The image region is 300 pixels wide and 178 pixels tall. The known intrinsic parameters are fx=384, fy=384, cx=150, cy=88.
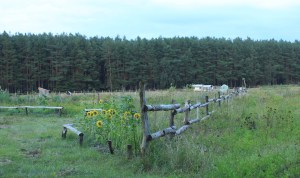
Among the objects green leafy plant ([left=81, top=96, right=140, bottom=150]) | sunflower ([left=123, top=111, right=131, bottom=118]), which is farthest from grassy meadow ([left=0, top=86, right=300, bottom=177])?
sunflower ([left=123, top=111, right=131, bottom=118])

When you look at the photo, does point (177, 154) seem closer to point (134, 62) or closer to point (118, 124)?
point (118, 124)

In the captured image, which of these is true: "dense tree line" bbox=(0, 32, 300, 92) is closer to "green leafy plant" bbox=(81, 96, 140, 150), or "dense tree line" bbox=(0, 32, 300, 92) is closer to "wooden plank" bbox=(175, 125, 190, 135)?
"green leafy plant" bbox=(81, 96, 140, 150)

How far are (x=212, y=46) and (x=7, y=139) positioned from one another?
72.2m

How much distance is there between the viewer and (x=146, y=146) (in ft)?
24.6

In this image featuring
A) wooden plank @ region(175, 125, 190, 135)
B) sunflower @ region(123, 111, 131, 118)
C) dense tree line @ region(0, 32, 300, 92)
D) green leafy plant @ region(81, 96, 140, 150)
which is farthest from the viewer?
dense tree line @ region(0, 32, 300, 92)

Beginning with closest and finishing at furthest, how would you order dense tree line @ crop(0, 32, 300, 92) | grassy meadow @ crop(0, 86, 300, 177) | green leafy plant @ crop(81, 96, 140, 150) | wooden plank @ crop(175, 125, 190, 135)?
1. grassy meadow @ crop(0, 86, 300, 177)
2. green leafy plant @ crop(81, 96, 140, 150)
3. wooden plank @ crop(175, 125, 190, 135)
4. dense tree line @ crop(0, 32, 300, 92)

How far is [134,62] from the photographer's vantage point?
2771 inches

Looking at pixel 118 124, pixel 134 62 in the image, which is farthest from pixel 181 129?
pixel 134 62

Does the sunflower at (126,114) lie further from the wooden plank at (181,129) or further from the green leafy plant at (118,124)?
the wooden plank at (181,129)

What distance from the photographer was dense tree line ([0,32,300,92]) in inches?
2478

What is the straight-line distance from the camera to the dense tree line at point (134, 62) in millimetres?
62938

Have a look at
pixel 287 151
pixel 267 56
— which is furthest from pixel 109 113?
pixel 267 56

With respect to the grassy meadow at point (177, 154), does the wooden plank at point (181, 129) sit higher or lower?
higher

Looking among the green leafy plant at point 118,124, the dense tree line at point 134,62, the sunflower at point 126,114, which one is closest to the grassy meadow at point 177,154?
the green leafy plant at point 118,124
